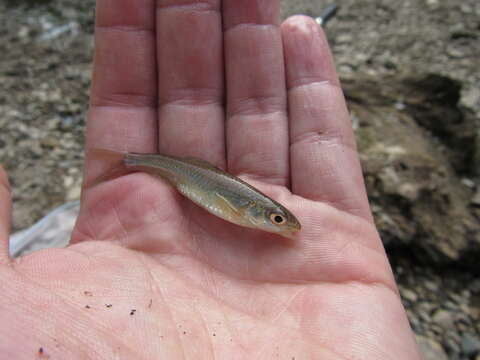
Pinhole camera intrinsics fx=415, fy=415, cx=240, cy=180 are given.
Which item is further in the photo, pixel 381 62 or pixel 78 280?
pixel 381 62

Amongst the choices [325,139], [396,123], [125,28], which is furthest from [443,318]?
[125,28]

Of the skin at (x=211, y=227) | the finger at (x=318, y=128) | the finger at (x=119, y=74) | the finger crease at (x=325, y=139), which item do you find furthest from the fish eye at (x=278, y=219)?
the finger at (x=119, y=74)

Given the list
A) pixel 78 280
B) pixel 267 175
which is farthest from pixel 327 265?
pixel 78 280

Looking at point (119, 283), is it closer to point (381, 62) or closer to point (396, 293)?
point (396, 293)

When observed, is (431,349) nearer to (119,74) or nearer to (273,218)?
(273,218)

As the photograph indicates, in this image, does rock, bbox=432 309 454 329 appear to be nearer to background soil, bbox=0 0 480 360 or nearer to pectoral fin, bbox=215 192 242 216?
background soil, bbox=0 0 480 360

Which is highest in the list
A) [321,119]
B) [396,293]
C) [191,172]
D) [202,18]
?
[202,18]

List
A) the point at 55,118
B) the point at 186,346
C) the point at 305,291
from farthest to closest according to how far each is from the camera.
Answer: the point at 55,118
the point at 305,291
the point at 186,346

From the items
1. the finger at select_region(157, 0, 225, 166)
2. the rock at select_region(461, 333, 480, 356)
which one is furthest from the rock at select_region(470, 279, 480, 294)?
the finger at select_region(157, 0, 225, 166)
